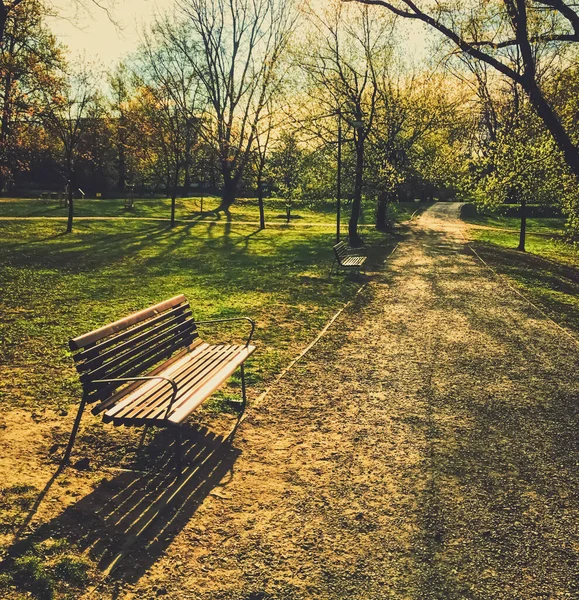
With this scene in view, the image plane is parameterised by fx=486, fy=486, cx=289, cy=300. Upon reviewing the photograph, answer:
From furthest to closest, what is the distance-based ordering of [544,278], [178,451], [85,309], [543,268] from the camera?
[543,268] < [544,278] < [85,309] < [178,451]

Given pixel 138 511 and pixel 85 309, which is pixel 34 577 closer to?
pixel 138 511

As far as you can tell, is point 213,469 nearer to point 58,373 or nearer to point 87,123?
point 58,373

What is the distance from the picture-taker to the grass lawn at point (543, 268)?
1071cm

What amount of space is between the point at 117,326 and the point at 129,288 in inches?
281

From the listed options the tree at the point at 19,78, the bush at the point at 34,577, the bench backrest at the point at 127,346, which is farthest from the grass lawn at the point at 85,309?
the tree at the point at 19,78

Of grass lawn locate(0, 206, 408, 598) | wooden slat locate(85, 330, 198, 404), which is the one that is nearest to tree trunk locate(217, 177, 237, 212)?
grass lawn locate(0, 206, 408, 598)

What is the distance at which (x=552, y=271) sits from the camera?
16.3 m

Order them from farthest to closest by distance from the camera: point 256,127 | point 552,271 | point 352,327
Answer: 1. point 256,127
2. point 552,271
3. point 352,327

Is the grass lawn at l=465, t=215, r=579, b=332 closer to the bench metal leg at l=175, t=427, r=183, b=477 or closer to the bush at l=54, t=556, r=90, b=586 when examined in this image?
the bench metal leg at l=175, t=427, r=183, b=477

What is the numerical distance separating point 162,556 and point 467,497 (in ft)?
7.35

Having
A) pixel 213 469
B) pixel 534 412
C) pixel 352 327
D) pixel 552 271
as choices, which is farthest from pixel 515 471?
pixel 552 271

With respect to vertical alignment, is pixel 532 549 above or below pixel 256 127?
below

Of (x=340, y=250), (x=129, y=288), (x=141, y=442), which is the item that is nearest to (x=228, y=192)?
(x=340, y=250)

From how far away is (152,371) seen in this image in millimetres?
4816
